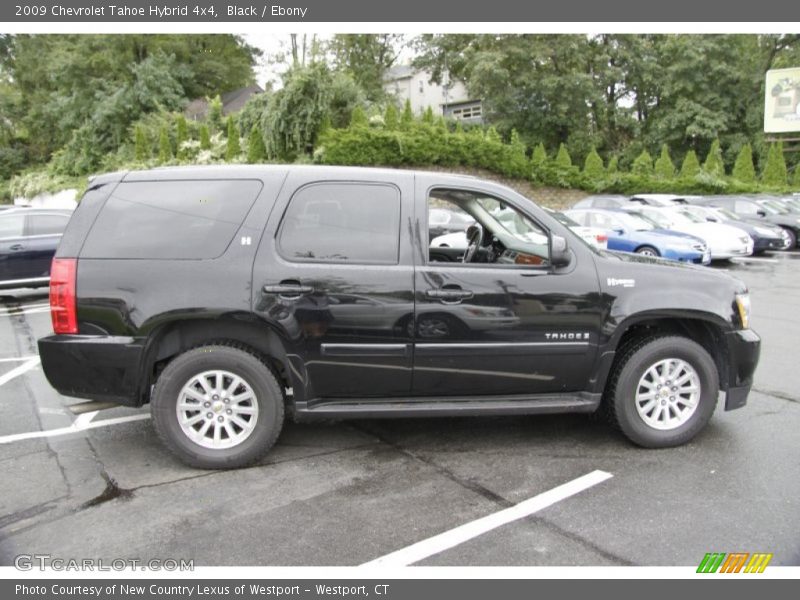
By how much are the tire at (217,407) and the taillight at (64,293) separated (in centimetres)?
68

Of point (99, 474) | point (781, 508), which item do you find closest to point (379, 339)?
point (99, 474)

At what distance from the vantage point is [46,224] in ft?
36.3

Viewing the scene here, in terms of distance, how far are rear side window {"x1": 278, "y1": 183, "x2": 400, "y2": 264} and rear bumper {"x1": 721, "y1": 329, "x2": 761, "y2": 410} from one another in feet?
8.04

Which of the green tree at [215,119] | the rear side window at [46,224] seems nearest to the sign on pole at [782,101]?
the green tree at [215,119]

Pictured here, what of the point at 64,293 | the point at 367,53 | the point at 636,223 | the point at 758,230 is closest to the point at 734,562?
the point at 64,293

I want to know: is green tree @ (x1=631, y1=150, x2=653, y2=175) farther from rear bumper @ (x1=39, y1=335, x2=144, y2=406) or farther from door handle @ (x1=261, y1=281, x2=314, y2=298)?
rear bumper @ (x1=39, y1=335, x2=144, y2=406)

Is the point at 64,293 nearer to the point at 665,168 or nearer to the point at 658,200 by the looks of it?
the point at 658,200

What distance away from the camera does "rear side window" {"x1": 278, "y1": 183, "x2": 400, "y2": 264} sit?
4.10 metres

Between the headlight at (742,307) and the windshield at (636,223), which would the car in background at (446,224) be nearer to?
the headlight at (742,307)

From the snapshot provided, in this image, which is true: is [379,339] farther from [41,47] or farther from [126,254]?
[41,47]

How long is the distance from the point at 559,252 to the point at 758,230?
637 inches

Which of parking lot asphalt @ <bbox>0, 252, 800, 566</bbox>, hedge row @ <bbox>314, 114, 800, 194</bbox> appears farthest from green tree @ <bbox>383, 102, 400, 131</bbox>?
parking lot asphalt @ <bbox>0, 252, 800, 566</bbox>

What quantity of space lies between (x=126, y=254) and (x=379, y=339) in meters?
1.71

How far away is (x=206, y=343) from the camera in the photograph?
163 inches
